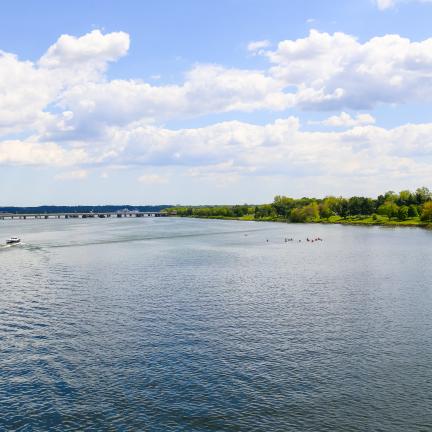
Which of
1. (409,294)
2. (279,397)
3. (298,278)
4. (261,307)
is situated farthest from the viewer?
(298,278)

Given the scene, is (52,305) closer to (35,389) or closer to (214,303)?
(214,303)

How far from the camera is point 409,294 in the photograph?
312 ft

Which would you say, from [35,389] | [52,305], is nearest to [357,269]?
[52,305]

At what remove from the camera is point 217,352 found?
62312mm

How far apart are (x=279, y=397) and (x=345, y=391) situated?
727 centimetres

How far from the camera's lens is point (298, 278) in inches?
4594

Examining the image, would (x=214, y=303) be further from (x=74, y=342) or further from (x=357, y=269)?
(x=357, y=269)

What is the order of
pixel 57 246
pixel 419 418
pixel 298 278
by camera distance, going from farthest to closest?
pixel 57 246, pixel 298 278, pixel 419 418

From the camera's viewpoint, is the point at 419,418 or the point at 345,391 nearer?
the point at 419,418

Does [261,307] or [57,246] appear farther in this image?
[57,246]

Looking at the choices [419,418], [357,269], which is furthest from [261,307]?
[357,269]

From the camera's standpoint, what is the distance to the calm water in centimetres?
4700

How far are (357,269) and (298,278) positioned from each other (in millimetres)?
21243

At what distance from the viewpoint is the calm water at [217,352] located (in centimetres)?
4700
